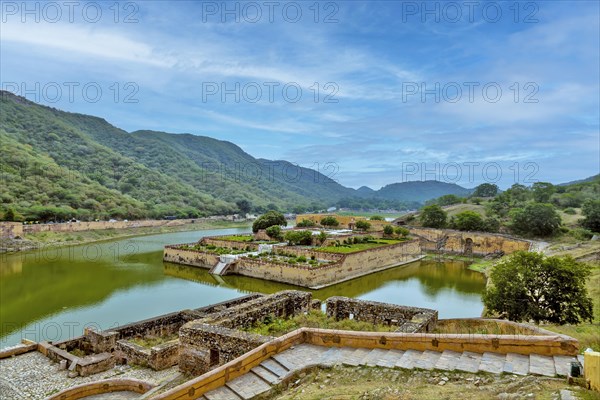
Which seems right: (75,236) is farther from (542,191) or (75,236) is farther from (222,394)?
(542,191)

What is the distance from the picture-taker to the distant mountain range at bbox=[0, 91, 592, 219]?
5903 cm

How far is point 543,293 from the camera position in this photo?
1158 centimetres

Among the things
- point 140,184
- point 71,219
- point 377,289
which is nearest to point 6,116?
point 140,184

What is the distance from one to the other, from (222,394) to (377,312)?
5.52 meters

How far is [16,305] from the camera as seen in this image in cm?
2028

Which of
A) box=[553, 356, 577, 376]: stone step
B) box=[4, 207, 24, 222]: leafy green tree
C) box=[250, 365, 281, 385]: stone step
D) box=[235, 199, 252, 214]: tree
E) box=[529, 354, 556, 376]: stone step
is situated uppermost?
box=[235, 199, 252, 214]: tree

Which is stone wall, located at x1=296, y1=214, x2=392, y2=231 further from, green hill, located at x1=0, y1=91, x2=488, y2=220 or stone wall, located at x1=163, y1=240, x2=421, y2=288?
green hill, located at x1=0, y1=91, x2=488, y2=220

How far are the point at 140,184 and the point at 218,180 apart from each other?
41.0 metres

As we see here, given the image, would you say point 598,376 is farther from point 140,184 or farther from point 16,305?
point 140,184

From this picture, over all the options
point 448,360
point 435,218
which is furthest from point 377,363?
point 435,218

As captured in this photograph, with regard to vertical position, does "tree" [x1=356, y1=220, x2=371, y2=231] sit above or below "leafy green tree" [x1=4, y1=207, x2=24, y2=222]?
below

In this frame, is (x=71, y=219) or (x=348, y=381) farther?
(x=71, y=219)

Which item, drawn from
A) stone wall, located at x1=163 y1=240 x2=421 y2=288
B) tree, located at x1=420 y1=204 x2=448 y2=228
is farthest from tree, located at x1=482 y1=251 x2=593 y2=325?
tree, located at x1=420 y1=204 x2=448 y2=228

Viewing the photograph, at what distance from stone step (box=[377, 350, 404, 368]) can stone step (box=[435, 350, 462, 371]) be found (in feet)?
1.89
